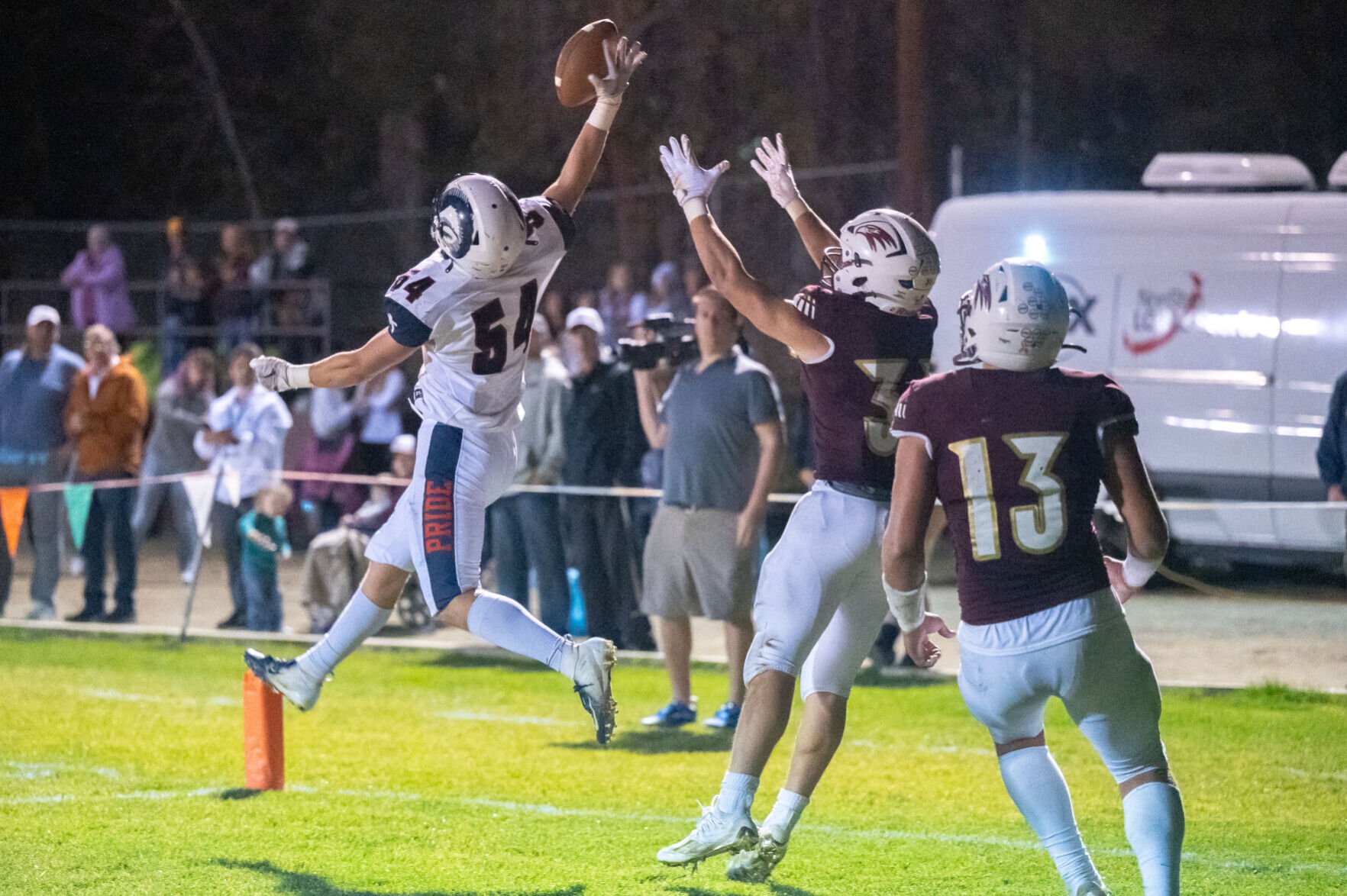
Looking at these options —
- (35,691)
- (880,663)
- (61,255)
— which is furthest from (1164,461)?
(61,255)

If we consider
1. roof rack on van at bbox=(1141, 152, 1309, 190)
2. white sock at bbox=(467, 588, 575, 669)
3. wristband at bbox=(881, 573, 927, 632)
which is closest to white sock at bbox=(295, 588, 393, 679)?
white sock at bbox=(467, 588, 575, 669)

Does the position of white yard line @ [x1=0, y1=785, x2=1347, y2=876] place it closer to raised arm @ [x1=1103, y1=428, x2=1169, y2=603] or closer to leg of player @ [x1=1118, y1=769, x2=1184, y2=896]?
leg of player @ [x1=1118, y1=769, x2=1184, y2=896]

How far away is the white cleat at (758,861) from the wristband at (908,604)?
101 centimetres

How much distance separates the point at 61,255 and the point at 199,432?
9.65 metres

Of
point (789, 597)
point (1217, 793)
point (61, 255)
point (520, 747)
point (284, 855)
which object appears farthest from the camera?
point (61, 255)

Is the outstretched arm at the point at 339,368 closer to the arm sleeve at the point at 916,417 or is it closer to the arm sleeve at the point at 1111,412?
the arm sleeve at the point at 916,417

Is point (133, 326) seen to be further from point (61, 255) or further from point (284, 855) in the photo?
point (284, 855)

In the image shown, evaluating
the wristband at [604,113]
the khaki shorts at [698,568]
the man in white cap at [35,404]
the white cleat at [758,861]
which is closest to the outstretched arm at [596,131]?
the wristband at [604,113]

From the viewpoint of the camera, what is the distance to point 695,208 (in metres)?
5.84

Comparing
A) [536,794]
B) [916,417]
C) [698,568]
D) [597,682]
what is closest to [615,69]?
[597,682]

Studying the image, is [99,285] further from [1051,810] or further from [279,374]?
[1051,810]

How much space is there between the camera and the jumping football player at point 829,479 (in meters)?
5.61

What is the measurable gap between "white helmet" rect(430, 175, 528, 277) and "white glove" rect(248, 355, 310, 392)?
0.68 metres

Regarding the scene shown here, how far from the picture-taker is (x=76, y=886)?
18.5 ft
